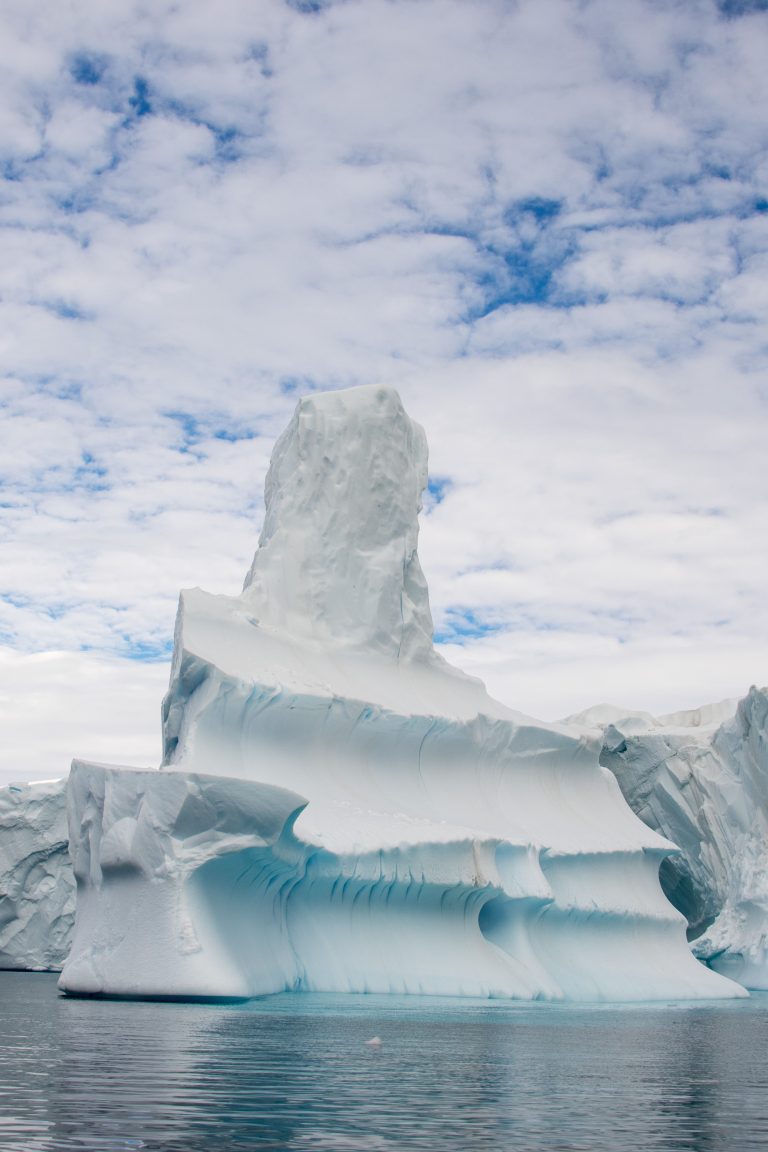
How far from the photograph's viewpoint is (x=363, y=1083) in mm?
6824

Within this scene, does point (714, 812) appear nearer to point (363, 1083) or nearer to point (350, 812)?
point (350, 812)

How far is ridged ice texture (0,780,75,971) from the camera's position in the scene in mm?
28109

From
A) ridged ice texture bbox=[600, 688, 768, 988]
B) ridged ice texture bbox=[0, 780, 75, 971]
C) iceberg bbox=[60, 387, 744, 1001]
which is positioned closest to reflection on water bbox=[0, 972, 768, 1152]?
iceberg bbox=[60, 387, 744, 1001]

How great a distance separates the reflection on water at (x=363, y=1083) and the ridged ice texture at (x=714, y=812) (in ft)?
39.8

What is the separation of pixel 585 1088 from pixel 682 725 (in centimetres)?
2479

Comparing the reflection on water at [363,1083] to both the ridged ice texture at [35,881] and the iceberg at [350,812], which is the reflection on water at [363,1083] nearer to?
the iceberg at [350,812]

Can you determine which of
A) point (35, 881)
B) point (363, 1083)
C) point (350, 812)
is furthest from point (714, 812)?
point (363, 1083)

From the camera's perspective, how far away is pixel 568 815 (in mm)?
21047

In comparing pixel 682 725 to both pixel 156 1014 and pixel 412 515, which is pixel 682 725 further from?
pixel 156 1014

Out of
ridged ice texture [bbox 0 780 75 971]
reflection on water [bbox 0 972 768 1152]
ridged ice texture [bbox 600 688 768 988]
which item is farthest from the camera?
ridged ice texture [bbox 0 780 75 971]

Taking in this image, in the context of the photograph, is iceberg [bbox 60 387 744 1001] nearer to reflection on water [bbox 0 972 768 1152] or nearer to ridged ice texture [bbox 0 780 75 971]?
reflection on water [bbox 0 972 768 1152]

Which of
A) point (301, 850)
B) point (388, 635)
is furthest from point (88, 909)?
point (388, 635)

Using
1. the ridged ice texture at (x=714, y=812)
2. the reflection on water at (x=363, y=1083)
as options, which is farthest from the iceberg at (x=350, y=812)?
the ridged ice texture at (x=714, y=812)

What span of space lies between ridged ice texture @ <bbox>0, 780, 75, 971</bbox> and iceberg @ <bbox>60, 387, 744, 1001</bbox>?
9299mm
